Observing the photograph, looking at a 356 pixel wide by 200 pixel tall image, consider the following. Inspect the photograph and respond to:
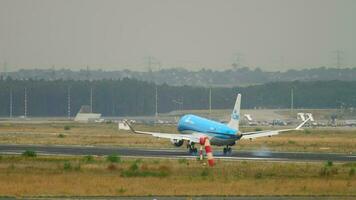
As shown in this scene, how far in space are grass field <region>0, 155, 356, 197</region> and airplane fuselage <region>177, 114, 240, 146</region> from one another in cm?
1549

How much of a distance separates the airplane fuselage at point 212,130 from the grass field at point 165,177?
610 inches

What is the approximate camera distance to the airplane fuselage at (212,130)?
8506 cm

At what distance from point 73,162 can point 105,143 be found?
117 ft

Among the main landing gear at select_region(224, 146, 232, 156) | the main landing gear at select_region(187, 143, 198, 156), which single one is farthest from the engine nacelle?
the main landing gear at select_region(224, 146, 232, 156)

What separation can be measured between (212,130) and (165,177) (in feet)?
106

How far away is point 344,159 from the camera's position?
248ft

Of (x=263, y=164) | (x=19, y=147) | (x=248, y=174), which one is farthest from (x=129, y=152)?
(x=248, y=174)

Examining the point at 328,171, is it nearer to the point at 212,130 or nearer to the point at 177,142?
the point at 212,130

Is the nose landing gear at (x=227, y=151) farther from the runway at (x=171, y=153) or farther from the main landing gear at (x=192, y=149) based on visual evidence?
the main landing gear at (x=192, y=149)

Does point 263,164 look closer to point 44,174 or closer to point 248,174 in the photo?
point 248,174

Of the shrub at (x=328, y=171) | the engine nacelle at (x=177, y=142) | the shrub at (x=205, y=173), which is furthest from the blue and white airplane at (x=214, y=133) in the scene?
the shrub at (x=205, y=173)

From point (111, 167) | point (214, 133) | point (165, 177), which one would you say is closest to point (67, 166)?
point (111, 167)

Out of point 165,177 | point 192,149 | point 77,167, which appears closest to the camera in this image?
point 165,177

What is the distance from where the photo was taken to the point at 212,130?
8712 centimetres
